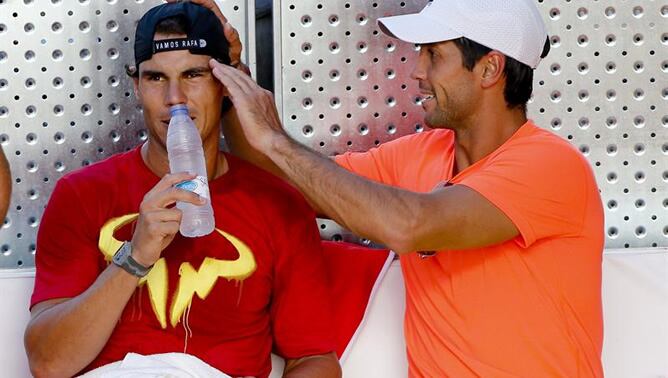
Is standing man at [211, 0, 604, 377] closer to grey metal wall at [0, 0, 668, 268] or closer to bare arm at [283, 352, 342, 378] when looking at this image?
bare arm at [283, 352, 342, 378]

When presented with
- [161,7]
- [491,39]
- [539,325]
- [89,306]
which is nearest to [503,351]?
[539,325]

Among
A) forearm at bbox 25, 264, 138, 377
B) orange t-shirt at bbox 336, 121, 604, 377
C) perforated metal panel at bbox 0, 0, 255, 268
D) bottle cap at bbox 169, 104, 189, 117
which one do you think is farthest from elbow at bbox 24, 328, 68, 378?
orange t-shirt at bbox 336, 121, 604, 377

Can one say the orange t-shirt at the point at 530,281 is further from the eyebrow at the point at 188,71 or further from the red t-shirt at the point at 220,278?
the eyebrow at the point at 188,71

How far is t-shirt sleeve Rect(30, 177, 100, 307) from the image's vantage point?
1.87 metres

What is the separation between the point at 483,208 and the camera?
1821mm

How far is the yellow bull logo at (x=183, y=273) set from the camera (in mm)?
1929

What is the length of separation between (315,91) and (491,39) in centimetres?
58

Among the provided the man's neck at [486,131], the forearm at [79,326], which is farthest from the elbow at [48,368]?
the man's neck at [486,131]

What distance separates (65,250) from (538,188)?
87 cm

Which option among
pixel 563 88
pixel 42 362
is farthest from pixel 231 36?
pixel 563 88

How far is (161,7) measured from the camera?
2.00 metres

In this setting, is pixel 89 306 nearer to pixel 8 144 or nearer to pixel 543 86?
pixel 8 144

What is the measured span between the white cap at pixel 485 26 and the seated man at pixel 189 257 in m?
0.39

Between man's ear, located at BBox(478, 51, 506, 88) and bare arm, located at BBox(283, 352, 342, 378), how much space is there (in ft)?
1.99
